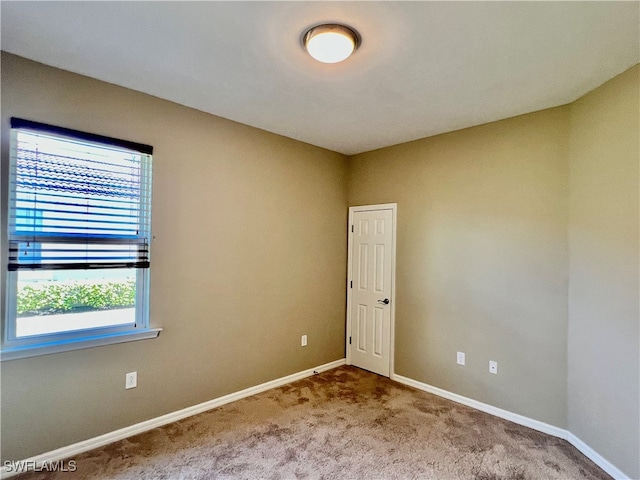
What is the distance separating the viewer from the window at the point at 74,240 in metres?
2.14

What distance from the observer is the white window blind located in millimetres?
2145

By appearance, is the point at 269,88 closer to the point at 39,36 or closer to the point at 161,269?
the point at 39,36

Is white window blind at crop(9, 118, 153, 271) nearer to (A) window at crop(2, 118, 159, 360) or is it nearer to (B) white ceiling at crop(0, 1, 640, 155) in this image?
(A) window at crop(2, 118, 159, 360)

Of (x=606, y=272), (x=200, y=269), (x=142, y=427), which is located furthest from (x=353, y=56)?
(x=142, y=427)

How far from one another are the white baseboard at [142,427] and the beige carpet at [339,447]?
0.06m

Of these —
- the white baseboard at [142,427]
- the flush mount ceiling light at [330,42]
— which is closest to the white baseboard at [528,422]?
the white baseboard at [142,427]

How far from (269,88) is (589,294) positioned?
2833 mm

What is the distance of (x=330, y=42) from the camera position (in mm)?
1818

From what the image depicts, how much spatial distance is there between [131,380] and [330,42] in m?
2.76

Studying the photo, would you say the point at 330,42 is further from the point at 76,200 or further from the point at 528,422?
the point at 528,422

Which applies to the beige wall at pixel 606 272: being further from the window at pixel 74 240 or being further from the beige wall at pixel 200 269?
the window at pixel 74 240

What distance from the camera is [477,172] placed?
3180 millimetres

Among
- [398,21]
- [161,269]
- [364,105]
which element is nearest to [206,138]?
[161,269]

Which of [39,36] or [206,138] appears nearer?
[39,36]
